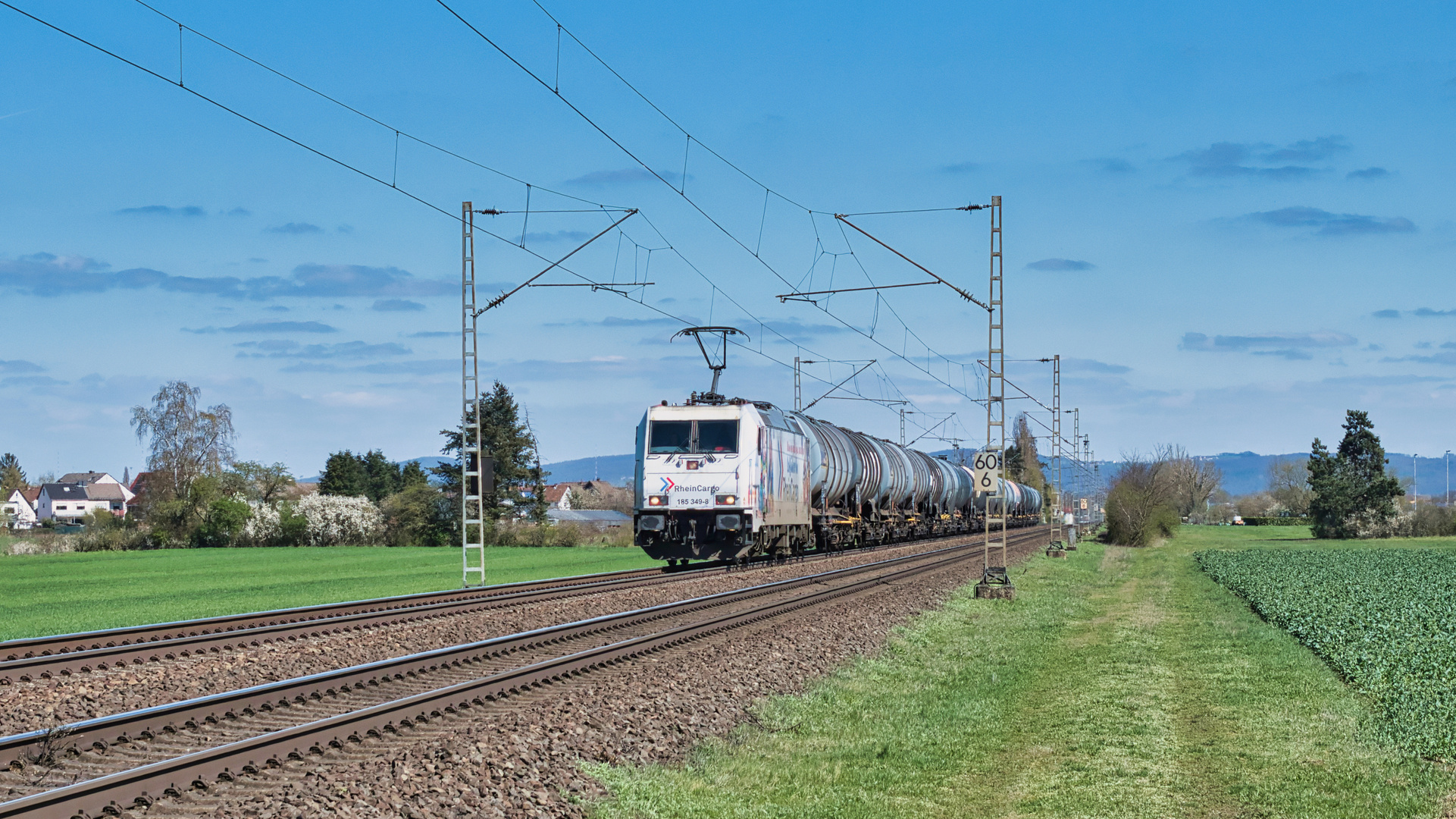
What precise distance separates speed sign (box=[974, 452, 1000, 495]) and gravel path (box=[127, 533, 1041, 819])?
10.6m

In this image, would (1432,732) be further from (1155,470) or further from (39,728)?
(1155,470)

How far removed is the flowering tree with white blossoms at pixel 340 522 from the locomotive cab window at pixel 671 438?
54.4 meters

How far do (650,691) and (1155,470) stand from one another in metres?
65.9

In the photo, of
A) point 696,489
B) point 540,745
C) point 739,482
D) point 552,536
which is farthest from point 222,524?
point 540,745

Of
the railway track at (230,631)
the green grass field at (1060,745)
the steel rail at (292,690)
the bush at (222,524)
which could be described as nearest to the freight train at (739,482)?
the railway track at (230,631)

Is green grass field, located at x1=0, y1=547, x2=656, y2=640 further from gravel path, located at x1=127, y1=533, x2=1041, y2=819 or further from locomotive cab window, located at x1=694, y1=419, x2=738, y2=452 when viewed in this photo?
gravel path, located at x1=127, y1=533, x2=1041, y2=819

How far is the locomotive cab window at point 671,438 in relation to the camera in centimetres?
3334

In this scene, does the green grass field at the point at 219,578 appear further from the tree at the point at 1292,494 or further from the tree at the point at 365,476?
the tree at the point at 1292,494

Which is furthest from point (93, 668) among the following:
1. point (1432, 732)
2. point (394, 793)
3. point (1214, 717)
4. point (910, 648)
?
point (1432, 732)

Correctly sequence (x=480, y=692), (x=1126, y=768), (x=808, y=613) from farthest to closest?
(x=808, y=613) < (x=480, y=692) < (x=1126, y=768)

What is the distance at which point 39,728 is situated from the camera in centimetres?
Answer: 1132

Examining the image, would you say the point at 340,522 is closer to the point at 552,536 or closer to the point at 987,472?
the point at 552,536

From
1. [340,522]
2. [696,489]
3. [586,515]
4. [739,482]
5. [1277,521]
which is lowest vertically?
[1277,521]

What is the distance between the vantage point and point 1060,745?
38.8ft
